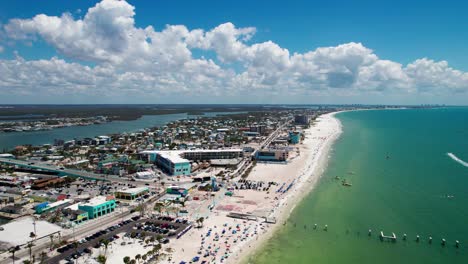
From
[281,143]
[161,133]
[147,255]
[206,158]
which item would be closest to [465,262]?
[147,255]

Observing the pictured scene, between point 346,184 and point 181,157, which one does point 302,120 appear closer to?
point 181,157

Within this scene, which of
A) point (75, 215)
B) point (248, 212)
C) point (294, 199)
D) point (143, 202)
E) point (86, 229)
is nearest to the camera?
point (86, 229)

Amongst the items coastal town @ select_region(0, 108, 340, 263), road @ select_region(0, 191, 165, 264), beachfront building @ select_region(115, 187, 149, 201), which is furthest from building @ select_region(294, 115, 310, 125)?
road @ select_region(0, 191, 165, 264)

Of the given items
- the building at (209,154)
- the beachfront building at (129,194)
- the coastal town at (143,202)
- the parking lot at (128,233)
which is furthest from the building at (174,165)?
the parking lot at (128,233)

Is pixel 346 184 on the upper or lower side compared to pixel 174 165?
lower

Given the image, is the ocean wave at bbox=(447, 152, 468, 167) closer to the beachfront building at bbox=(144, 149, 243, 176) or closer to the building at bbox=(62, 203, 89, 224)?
the beachfront building at bbox=(144, 149, 243, 176)

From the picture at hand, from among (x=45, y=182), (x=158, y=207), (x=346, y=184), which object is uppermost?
(x=45, y=182)

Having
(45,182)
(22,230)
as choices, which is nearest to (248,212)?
(22,230)
